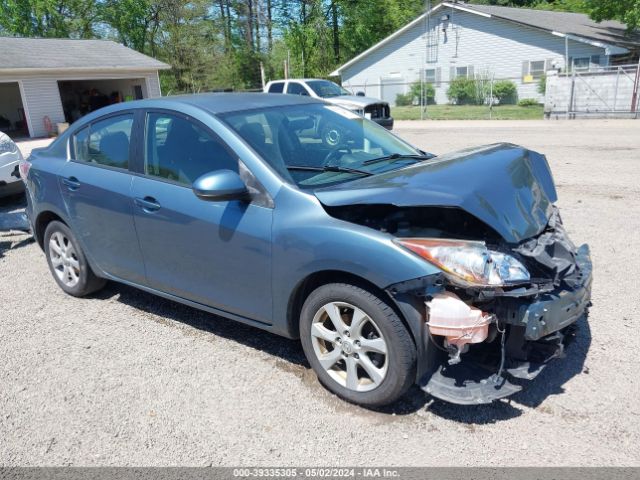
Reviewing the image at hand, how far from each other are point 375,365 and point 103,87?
32416mm

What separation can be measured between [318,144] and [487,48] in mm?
32954

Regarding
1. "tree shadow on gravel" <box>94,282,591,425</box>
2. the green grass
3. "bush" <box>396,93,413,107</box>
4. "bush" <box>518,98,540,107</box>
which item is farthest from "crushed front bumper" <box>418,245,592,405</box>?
"bush" <box>396,93,413,107</box>

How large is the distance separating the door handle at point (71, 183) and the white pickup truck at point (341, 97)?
11.8 m

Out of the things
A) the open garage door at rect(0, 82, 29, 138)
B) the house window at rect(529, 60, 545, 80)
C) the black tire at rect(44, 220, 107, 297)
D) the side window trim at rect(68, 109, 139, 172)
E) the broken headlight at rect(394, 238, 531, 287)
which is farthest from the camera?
the house window at rect(529, 60, 545, 80)

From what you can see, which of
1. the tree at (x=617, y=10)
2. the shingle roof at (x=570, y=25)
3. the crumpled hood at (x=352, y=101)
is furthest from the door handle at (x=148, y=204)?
the shingle roof at (x=570, y=25)

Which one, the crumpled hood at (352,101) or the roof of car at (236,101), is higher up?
the roof of car at (236,101)

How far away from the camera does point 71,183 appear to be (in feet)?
14.8

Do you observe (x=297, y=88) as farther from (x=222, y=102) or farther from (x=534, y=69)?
(x=534, y=69)

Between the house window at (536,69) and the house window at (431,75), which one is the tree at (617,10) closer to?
the house window at (536,69)

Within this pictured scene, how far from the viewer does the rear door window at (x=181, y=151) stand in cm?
360

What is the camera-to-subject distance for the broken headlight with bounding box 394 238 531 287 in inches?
108

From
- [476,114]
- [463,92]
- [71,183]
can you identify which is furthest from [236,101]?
[463,92]

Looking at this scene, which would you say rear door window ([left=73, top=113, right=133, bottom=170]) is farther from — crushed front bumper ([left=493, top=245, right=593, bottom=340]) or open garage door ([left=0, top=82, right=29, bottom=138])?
open garage door ([left=0, top=82, right=29, bottom=138])

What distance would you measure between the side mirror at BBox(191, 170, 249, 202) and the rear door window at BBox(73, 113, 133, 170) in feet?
3.92
